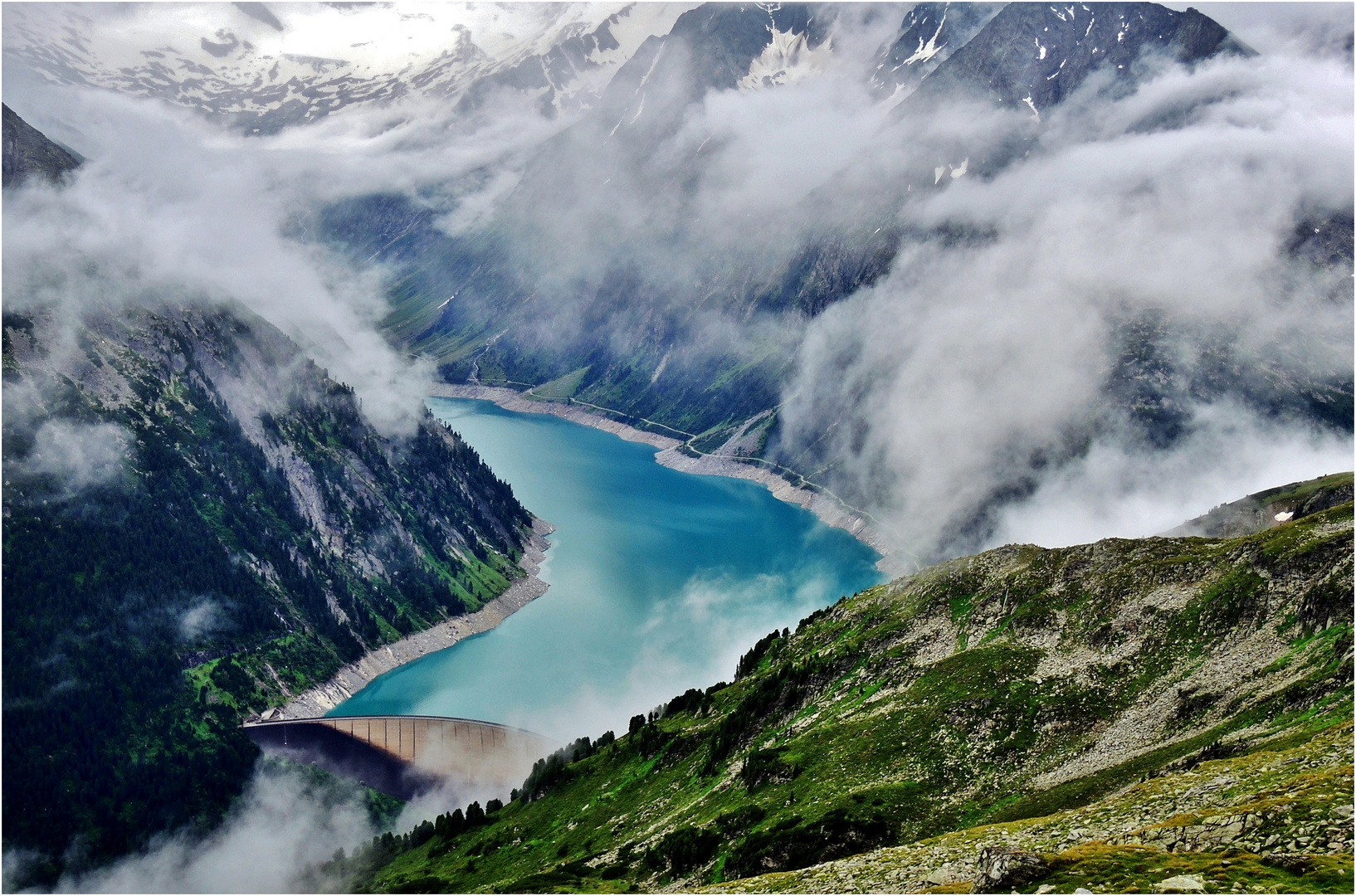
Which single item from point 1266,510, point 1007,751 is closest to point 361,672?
point 1007,751

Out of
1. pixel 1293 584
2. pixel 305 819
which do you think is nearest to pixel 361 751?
pixel 305 819

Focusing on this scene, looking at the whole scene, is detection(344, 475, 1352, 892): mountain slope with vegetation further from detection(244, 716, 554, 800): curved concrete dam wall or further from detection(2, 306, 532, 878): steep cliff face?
detection(2, 306, 532, 878): steep cliff face

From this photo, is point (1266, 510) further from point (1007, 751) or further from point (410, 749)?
point (410, 749)

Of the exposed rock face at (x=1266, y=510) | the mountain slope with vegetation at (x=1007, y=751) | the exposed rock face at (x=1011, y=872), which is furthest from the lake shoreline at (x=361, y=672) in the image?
the exposed rock face at (x=1266, y=510)

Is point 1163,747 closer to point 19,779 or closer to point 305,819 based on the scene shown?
point 305,819

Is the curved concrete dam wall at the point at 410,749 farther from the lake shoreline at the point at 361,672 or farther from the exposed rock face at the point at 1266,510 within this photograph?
the exposed rock face at the point at 1266,510
